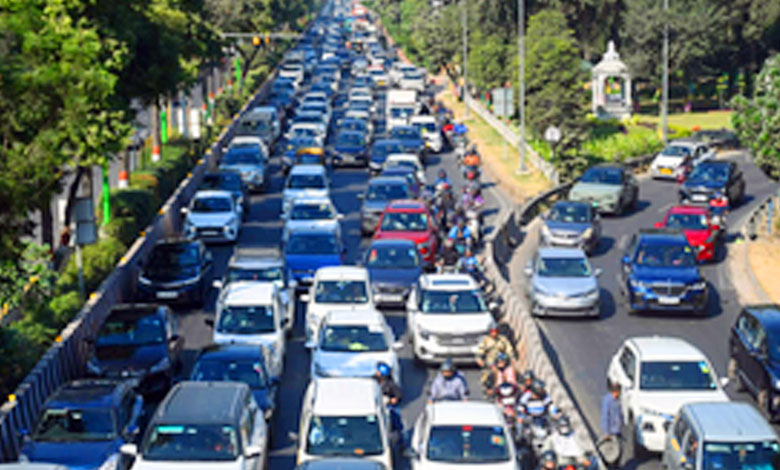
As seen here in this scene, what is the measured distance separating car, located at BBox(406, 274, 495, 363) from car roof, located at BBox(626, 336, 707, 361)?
3846 mm

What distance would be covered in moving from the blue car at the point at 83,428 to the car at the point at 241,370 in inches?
64.7

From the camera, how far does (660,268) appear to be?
2953 cm

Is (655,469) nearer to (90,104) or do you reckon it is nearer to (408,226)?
(90,104)

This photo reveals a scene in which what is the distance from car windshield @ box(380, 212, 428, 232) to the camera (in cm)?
3381

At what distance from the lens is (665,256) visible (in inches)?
1182

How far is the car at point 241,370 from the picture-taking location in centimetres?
2049

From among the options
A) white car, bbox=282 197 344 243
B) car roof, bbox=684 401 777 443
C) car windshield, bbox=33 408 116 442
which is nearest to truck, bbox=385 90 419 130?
white car, bbox=282 197 344 243

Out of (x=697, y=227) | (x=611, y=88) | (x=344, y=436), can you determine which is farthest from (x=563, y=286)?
(x=611, y=88)

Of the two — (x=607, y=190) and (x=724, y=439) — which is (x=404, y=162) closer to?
(x=607, y=190)

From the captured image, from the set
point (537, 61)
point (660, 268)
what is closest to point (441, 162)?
point (537, 61)

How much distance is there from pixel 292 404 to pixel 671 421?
6.87 metres

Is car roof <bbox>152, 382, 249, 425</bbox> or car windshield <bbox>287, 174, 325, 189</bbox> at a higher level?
car windshield <bbox>287, 174, 325, 189</bbox>

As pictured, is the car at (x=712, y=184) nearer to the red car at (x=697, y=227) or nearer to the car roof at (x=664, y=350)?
the red car at (x=697, y=227)

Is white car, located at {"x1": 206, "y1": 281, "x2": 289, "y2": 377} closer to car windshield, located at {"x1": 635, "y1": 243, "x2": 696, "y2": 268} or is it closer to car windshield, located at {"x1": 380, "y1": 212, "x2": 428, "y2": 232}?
car windshield, located at {"x1": 380, "y1": 212, "x2": 428, "y2": 232}
